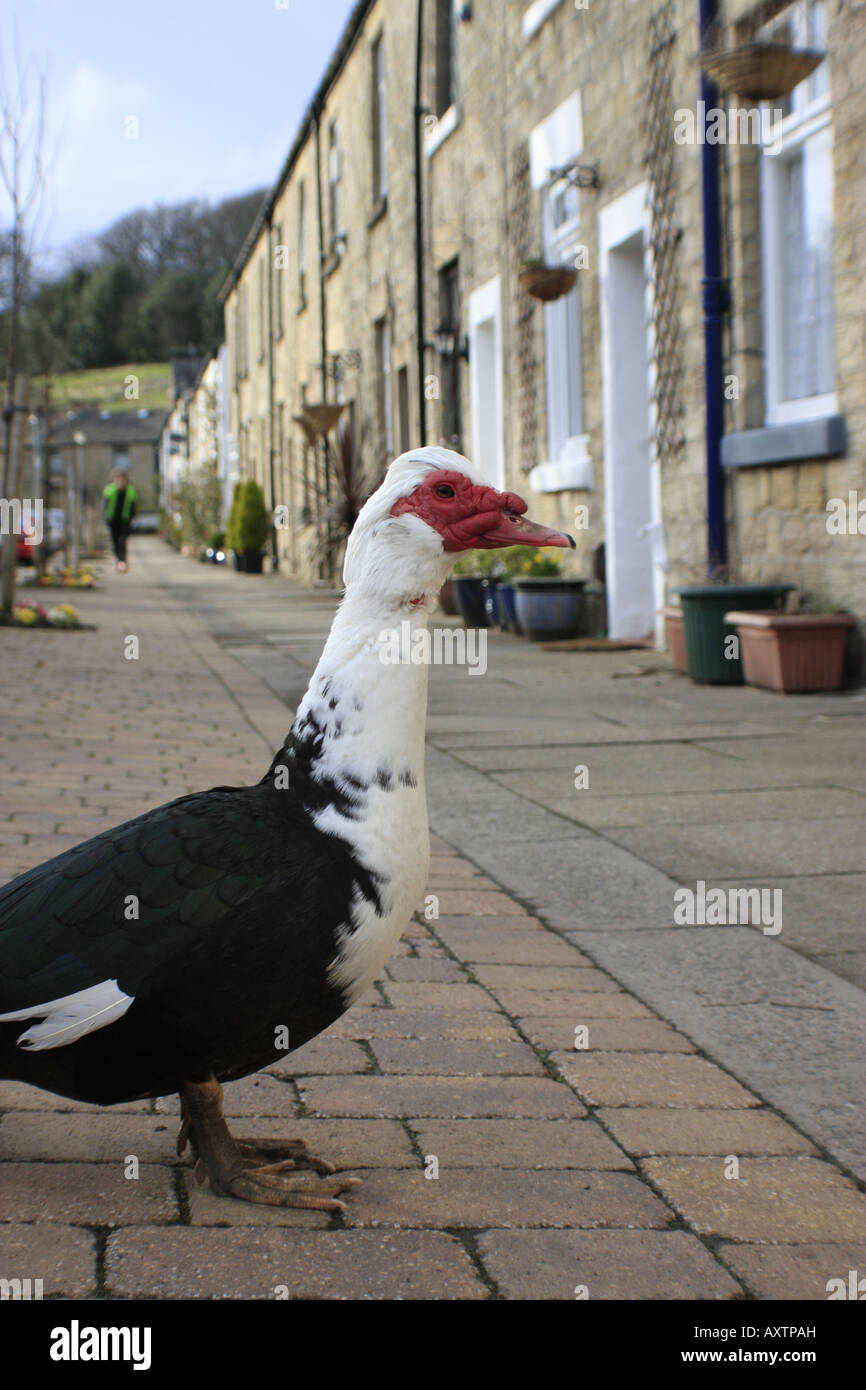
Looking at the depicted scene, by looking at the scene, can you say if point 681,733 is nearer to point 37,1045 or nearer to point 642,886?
point 642,886

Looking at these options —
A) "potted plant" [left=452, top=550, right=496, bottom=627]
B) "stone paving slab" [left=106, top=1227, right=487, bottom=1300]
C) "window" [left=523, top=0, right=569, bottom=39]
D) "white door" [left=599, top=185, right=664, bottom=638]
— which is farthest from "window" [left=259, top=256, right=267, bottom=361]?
"stone paving slab" [left=106, top=1227, right=487, bottom=1300]

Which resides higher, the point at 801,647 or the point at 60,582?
the point at 60,582

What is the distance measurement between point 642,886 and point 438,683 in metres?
5.22

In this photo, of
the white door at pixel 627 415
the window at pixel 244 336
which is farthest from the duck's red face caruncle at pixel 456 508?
the window at pixel 244 336

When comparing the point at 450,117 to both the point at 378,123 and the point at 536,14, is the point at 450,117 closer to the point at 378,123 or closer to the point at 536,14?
the point at 536,14

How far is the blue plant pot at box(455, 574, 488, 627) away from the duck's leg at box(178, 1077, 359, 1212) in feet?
38.2

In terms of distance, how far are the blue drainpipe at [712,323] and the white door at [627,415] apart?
1.67 m

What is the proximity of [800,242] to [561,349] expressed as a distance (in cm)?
429

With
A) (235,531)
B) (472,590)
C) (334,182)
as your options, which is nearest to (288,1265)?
(472,590)

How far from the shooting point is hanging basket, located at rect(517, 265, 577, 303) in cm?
1102

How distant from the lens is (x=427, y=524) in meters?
2.11

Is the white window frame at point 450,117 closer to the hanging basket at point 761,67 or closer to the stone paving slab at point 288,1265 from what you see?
the hanging basket at point 761,67

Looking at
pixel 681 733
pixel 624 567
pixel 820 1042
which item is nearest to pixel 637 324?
pixel 624 567

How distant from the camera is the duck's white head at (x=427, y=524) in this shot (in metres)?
2.10
